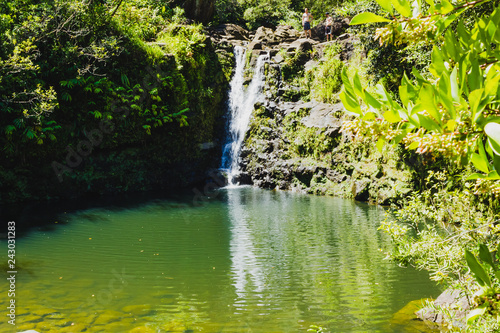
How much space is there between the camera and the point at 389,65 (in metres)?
12.6

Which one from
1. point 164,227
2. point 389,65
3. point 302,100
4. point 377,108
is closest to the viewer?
point 377,108

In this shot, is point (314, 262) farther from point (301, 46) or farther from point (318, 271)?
point (301, 46)

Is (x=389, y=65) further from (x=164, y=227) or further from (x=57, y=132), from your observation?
(x=57, y=132)

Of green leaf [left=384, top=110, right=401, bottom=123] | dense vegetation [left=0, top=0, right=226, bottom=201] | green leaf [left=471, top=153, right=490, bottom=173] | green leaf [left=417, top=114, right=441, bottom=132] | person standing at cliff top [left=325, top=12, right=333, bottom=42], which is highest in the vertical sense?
person standing at cliff top [left=325, top=12, right=333, bottom=42]

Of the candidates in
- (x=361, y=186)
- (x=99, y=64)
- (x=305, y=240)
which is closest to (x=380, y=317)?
(x=305, y=240)

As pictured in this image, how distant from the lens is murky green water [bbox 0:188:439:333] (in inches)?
184

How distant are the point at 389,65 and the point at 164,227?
9313 millimetres

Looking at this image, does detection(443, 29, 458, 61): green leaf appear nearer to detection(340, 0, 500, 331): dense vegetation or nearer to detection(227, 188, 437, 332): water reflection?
detection(340, 0, 500, 331): dense vegetation

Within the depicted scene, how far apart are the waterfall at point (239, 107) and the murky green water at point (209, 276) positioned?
308 inches

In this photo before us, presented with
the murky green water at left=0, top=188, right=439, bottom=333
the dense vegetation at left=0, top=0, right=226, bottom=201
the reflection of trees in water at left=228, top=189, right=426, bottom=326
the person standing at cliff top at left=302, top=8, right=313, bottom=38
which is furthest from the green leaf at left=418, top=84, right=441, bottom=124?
the person standing at cliff top at left=302, top=8, right=313, bottom=38

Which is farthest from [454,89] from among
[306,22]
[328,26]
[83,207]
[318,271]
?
[306,22]

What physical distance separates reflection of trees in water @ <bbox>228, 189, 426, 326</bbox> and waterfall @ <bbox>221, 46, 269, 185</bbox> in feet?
20.7

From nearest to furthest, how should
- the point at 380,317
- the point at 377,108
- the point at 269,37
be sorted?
the point at 377,108 → the point at 380,317 → the point at 269,37

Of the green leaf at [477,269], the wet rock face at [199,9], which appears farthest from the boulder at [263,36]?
the green leaf at [477,269]
